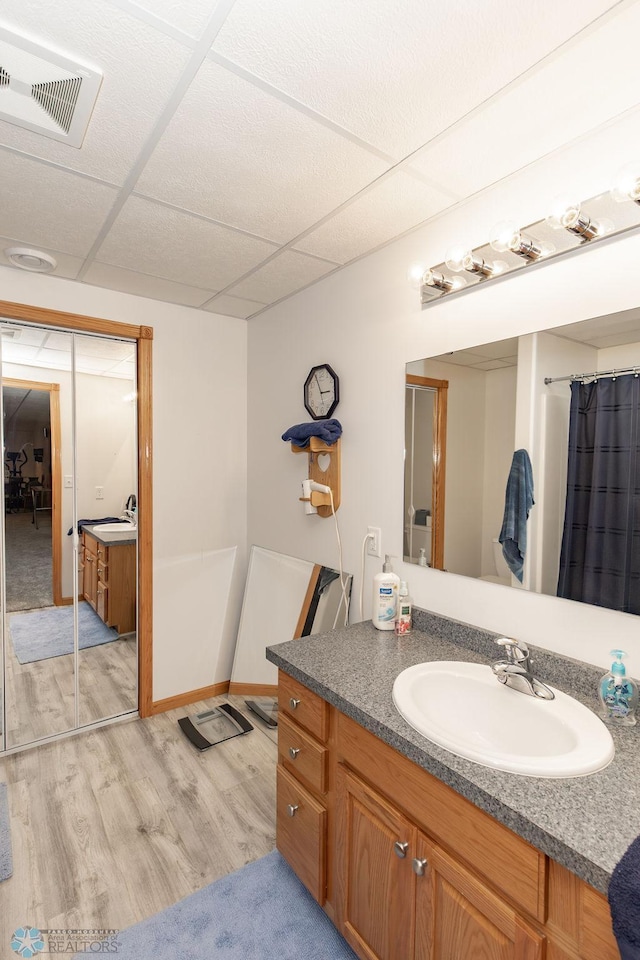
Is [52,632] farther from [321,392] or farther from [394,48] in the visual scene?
[394,48]

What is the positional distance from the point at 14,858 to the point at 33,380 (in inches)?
79.3

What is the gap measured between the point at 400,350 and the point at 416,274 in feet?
0.97

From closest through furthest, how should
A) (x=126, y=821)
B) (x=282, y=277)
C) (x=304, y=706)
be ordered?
(x=304, y=706)
(x=126, y=821)
(x=282, y=277)

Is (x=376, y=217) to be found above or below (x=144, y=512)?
above

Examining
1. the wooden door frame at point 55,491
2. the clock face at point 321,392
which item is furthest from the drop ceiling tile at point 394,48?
the wooden door frame at point 55,491

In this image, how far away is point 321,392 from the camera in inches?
91.6

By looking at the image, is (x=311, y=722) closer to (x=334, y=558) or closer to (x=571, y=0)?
(x=334, y=558)

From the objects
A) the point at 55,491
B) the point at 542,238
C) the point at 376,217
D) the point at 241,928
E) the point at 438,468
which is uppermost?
the point at 376,217

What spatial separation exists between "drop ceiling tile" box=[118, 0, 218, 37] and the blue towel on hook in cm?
133

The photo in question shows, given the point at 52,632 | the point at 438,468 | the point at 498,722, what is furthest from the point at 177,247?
the point at 498,722

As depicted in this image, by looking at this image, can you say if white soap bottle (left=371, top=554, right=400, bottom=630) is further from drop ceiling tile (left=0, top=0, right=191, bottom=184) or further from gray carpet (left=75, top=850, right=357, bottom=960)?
drop ceiling tile (left=0, top=0, right=191, bottom=184)

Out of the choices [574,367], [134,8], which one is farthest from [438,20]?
[574,367]

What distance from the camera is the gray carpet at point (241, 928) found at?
55.5 inches

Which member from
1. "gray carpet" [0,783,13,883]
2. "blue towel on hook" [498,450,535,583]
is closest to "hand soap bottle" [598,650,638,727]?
"blue towel on hook" [498,450,535,583]
